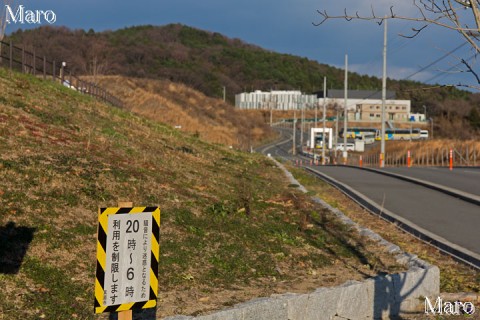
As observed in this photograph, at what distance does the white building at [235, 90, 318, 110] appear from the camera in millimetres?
169375

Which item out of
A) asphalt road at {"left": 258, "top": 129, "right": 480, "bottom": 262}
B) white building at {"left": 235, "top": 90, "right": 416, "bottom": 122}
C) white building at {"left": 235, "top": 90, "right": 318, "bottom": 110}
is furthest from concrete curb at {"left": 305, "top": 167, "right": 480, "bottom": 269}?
white building at {"left": 235, "top": 90, "right": 318, "bottom": 110}

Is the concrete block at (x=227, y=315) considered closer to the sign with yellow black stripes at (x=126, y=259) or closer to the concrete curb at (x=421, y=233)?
the sign with yellow black stripes at (x=126, y=259)

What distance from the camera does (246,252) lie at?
9773 millimetres

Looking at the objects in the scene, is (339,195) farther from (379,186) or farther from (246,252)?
(246,252)

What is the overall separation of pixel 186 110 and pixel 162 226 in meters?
72.1

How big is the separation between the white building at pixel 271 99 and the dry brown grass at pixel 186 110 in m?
52.8

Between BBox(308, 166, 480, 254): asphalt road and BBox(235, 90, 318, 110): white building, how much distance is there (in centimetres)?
14174

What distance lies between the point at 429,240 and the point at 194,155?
10.1 meters

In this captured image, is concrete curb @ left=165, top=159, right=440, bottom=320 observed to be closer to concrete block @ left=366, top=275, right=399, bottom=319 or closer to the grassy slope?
concrete block @ left=366, top=275, right=399, bottom=319

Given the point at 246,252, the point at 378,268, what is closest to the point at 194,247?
the point at 246,252

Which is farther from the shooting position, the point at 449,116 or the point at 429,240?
the point at 449,116

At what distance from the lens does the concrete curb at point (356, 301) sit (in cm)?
691

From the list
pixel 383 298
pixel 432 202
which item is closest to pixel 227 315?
pixel 383 298

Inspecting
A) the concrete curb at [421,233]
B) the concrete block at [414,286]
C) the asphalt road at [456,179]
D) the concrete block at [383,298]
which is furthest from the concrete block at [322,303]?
the asphalt road at [456,179]
